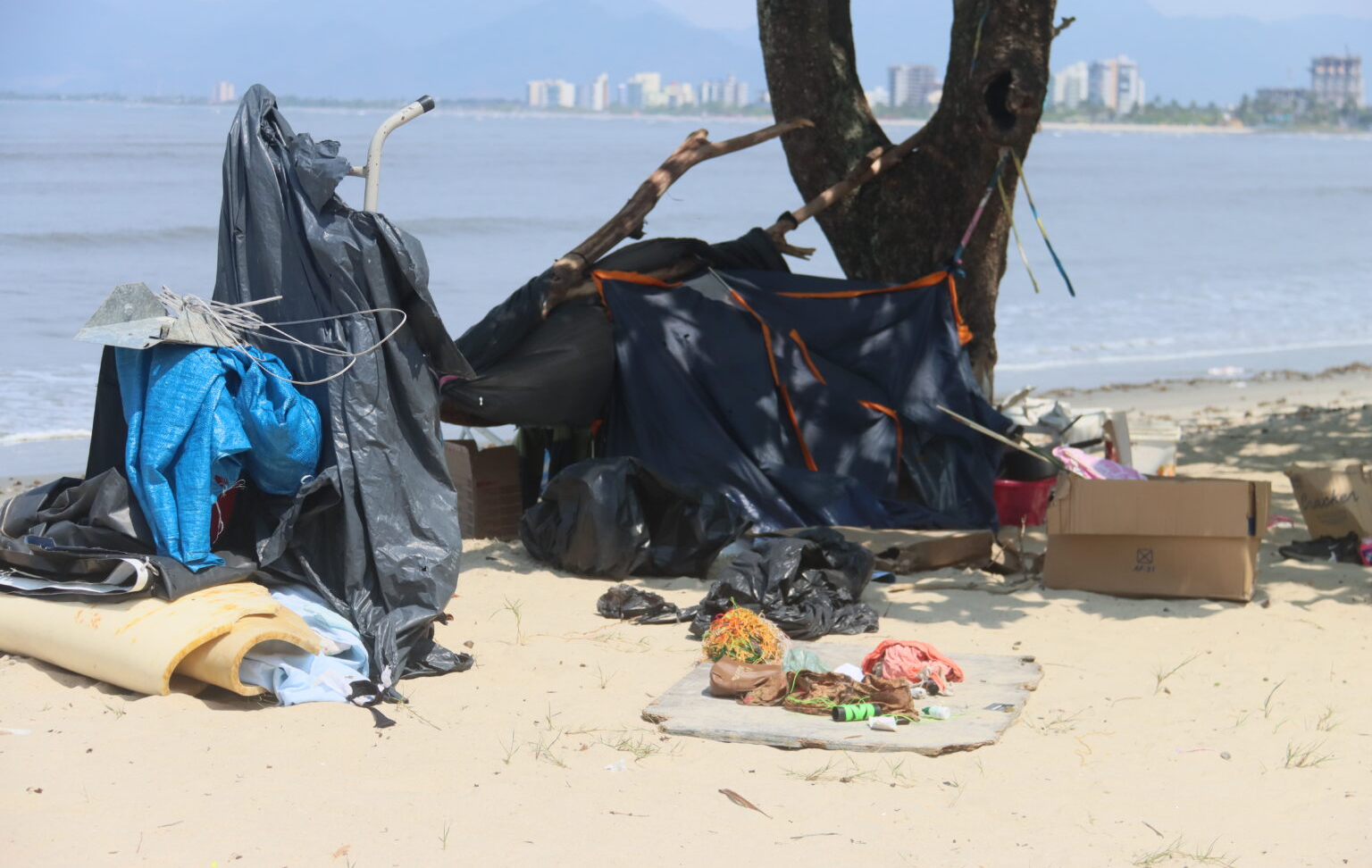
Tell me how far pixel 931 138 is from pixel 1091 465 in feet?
6.33

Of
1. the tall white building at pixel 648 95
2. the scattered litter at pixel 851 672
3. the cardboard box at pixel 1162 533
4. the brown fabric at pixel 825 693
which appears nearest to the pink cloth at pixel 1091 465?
the cardboard box at pixel 1162 533

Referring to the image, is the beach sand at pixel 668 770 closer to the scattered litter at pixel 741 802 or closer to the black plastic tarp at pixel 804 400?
the scattered litter at pixel 741 802

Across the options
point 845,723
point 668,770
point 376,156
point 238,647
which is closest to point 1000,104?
point 376,156

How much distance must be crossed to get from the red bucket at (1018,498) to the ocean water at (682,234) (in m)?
6.11

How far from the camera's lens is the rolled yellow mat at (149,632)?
3.98 metres

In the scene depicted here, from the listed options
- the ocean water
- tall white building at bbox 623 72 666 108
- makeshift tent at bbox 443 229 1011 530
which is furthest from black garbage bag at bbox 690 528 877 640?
tall white building at bbox 623 72 666 108

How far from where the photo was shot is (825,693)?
13.8 feet

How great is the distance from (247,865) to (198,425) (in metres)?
1.62

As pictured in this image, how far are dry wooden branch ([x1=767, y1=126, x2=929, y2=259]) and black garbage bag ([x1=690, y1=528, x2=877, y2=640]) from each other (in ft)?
6.59

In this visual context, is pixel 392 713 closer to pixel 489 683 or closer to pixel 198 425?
pixel 489 683

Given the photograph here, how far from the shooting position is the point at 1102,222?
3127cm

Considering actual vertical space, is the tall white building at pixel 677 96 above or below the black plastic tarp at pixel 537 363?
above

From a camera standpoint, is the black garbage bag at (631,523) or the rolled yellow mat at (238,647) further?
the black garbage bag at (631,523)

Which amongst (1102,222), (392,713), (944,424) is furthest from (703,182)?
(392,713)
